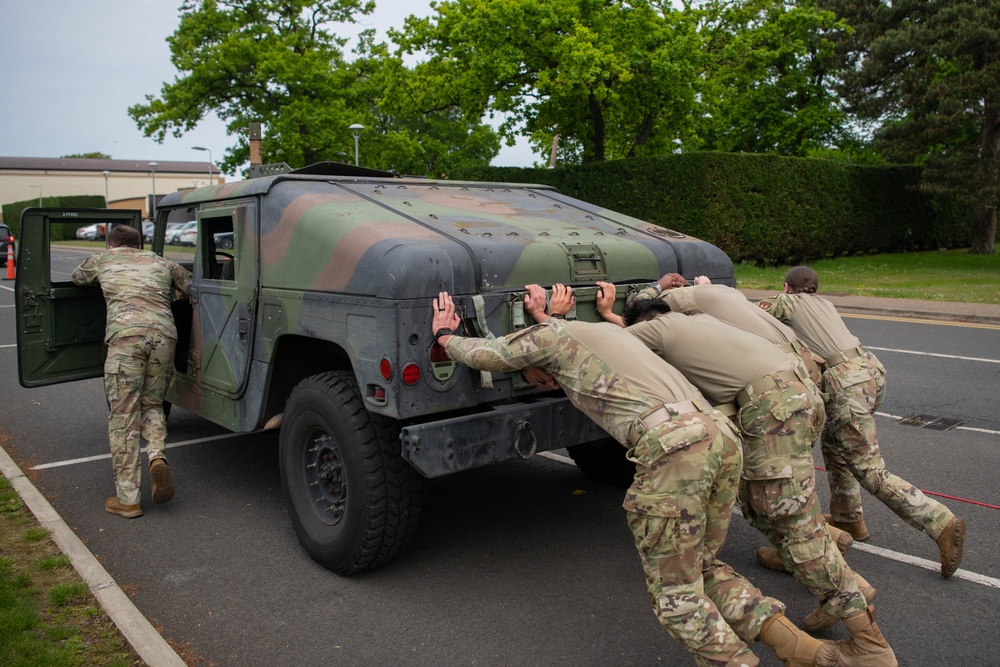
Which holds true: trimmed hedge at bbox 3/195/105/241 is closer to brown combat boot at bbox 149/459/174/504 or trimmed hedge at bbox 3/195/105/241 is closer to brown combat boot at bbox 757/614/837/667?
brown combat boot at bbox 149/459/174/504

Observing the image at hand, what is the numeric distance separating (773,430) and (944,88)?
23939 millimetres

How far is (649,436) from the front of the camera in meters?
2.98

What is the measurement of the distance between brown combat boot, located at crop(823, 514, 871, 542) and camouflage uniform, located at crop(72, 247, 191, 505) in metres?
3.93

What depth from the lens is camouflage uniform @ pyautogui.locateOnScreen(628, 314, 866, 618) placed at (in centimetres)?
325

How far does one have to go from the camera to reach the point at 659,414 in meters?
3.01

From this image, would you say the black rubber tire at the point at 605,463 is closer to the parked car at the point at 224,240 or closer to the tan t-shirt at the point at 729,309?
the tan t-shirt at the point at 729,309

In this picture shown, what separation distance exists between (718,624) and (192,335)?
3.90 m

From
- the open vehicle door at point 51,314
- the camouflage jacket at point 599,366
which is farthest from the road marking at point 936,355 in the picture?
the open vehicle door at point 51,314

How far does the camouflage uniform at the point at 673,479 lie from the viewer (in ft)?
9.59

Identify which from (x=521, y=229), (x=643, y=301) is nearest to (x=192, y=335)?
(x=521, y=229)

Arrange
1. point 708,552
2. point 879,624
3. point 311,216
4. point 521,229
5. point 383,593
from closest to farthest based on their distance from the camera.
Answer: point 708,552 → point 879,624 → point 383,593 → point 311,216 → point 521,229

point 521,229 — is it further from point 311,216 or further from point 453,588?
point 453,588

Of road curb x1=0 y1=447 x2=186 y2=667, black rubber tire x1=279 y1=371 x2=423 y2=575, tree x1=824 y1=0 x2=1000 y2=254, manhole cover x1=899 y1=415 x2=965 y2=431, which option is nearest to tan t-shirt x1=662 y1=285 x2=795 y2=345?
black rubber tire x1=279 y1=371 x2=423 y2=575

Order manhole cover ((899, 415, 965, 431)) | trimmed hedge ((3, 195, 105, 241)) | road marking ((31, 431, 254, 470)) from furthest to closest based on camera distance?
trimmed hedge ((3, 195, 105, 241))
manhole cover ((899, 415, 965, 431))
road marking ((31, 431, 254, 470))
